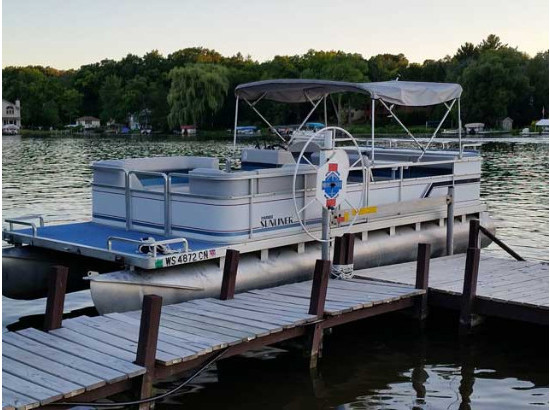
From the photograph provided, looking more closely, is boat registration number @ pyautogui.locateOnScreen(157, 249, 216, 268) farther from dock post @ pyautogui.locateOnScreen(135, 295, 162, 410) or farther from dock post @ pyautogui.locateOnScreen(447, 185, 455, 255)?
dock post @ pyautogui.locateOnScreen(447, 185, 455, 255)

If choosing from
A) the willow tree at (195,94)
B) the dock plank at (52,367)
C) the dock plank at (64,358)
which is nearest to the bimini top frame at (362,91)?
the dock plank at (64,358)

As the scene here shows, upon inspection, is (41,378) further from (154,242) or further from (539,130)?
(539,130)

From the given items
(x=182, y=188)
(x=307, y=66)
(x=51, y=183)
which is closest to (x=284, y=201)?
(x=182, y=188)

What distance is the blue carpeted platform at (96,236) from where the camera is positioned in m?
11.6

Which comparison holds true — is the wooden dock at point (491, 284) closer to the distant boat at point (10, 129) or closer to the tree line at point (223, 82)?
the tree line at point (223, 82)

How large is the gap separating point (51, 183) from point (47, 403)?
93.0 feet

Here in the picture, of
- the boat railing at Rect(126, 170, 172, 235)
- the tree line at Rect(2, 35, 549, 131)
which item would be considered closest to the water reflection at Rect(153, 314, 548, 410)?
the boat railing at Rect(126, 170, 172, 235)

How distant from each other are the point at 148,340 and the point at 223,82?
7398 centimetres

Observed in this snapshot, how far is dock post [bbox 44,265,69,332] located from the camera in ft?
30.9

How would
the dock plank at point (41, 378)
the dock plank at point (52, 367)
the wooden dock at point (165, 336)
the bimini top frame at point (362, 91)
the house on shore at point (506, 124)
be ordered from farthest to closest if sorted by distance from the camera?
the house on shore at point (506, 124) < the bimini top frame at point (362, 91) < the wooden dock at point (165, 336) < the dock plank at point (52, 367) < the dock plank at point (41, 378)

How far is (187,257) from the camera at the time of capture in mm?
11008

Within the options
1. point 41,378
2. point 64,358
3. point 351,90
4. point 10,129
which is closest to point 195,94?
point 10,129

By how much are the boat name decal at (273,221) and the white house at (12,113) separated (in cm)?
12589

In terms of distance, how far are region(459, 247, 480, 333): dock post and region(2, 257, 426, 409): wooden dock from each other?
0.58 meters
